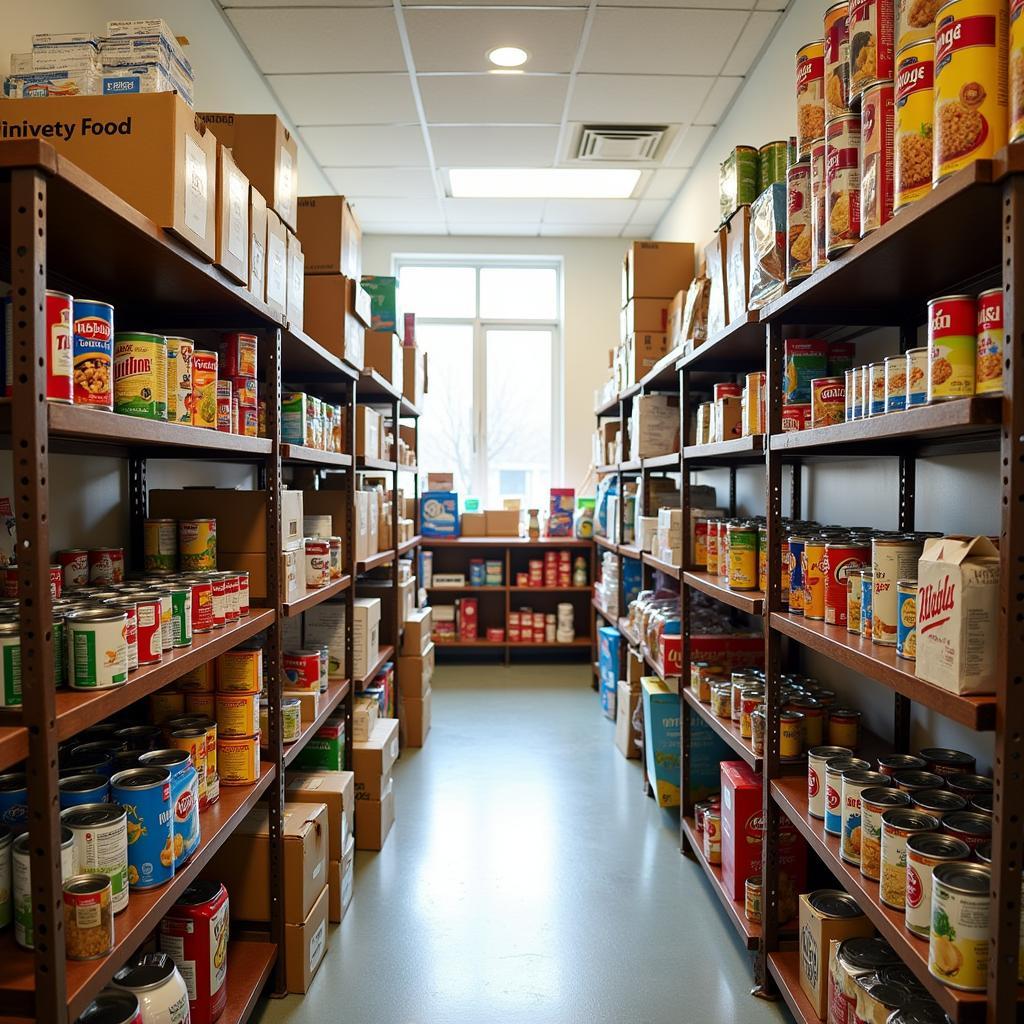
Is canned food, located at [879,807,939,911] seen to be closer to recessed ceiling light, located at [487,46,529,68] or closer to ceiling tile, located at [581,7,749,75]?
ceiling tile, located at [581,7,749,75]

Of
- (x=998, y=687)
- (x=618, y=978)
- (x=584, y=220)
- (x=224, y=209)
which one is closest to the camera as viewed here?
(x=998, y=687)

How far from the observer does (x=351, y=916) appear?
2674 millimetres

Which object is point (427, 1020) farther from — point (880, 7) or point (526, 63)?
point (526, 63)

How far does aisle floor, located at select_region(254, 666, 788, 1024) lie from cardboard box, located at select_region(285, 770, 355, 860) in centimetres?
27

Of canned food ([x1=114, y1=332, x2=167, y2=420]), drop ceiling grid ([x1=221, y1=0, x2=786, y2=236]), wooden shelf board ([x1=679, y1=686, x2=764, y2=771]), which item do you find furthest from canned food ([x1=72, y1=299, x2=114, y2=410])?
drop ceiling grid ([x1=221, y1=0, x2=786, y2=236])

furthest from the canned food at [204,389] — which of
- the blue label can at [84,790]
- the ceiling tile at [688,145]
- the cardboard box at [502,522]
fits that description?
the cardboard box at [502,522]

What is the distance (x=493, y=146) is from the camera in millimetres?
5004

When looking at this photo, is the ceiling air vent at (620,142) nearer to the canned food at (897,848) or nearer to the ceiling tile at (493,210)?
the ceiling tile at (493,210)

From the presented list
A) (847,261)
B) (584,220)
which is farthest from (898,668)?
(584,220)

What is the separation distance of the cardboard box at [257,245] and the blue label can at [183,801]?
112 centimetres

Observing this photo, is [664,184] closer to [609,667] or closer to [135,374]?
[609,667]

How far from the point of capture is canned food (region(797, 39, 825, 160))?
1983mm

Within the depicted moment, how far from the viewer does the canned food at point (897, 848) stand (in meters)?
1.52

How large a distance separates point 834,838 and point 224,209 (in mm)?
2022
